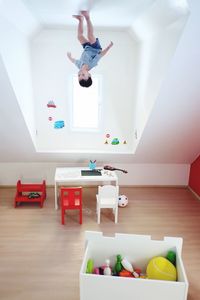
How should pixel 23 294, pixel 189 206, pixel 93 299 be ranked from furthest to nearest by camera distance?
pixel 189 206
pixel 23 294
pixel 93 299

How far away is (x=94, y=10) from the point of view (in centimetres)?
255

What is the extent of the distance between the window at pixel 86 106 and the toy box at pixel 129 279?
7.48ft

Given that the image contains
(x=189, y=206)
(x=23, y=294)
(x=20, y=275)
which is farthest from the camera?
(x=189, y=206)

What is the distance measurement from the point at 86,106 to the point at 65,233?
1.93m

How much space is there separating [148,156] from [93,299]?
278 cm

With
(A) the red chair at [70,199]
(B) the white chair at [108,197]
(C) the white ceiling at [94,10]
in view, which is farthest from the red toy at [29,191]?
(C) the white ceiling at [94,10]

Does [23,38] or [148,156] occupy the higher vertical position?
Result: [23,38]

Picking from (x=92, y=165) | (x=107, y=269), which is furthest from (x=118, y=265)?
(x=92, y=165)

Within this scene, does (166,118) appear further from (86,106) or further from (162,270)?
(162,270)

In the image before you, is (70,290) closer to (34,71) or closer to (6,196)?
(6,196)

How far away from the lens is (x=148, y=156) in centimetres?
439

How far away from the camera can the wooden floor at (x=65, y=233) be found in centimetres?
255

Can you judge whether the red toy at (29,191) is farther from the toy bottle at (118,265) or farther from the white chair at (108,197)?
the toy bottle at (118,265)

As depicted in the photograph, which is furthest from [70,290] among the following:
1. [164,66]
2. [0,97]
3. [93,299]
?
[164,66]
